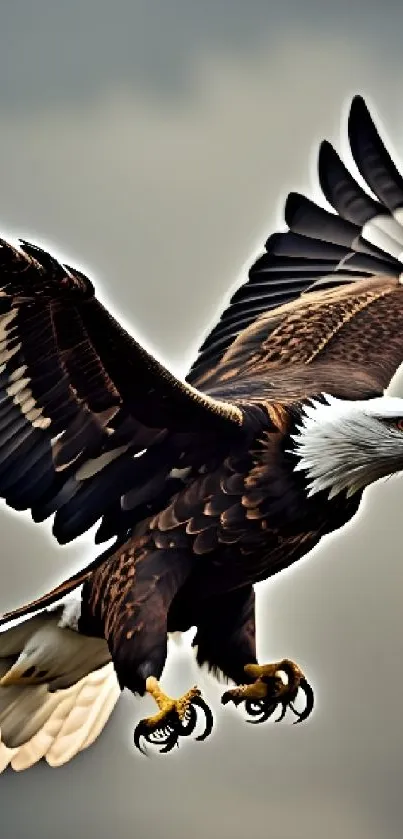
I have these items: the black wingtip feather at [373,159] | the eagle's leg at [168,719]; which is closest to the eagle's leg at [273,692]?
the eagle's leg at [168,719]

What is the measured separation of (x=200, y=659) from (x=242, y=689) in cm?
17

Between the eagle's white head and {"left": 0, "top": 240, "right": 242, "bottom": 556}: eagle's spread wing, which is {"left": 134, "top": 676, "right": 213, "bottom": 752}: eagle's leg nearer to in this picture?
{"left": 0, "top": 240, "right": 242, "bottom": 556}: eagle's spread wing

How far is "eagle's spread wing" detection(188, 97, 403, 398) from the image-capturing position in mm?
6344

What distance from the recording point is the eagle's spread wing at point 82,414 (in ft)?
17.1

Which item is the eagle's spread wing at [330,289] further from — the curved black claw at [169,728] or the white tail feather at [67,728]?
the curved black claw at [169,728]

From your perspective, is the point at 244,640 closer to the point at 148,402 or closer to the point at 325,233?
the point at 148,402

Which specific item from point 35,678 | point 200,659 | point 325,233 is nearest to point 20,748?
point 35,678

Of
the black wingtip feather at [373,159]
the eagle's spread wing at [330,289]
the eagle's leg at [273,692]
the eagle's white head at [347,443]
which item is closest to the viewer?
the eagle's white head at [347,443]

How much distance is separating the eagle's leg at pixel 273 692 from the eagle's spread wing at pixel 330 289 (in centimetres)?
84

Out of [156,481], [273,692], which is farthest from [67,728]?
[156,481]

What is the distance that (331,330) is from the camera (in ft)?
21.1

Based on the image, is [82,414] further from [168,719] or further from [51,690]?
[51,690]

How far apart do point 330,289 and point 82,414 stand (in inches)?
64.6

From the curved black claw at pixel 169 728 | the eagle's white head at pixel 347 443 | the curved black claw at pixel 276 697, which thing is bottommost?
the curved black claw at pixel 276 697
